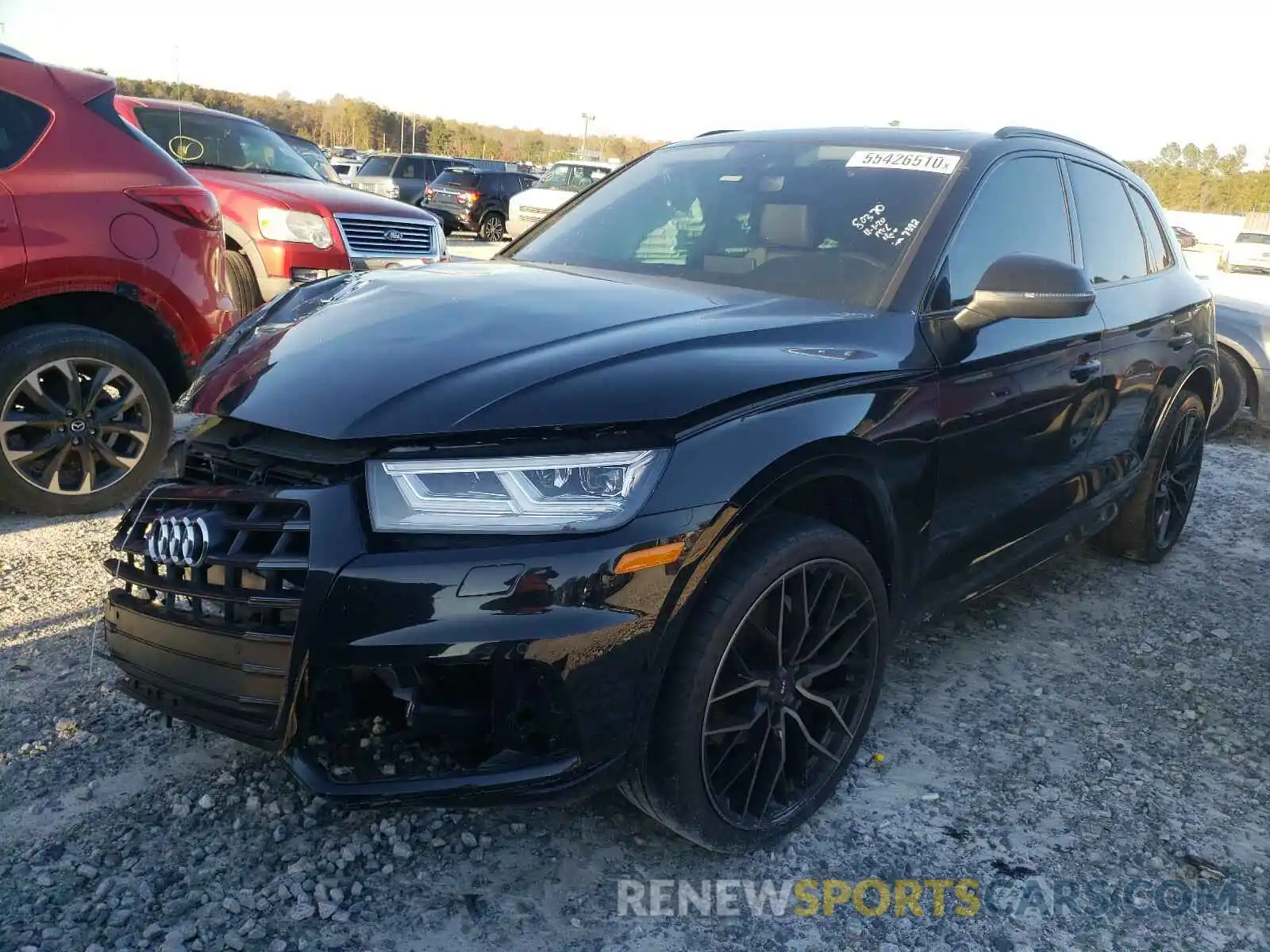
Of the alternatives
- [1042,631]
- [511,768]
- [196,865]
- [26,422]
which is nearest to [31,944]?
[196,865]

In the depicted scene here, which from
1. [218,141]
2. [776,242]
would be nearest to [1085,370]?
[776,242]

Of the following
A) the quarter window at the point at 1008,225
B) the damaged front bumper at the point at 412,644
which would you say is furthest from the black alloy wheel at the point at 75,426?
the quarter window at the point at 1008,225

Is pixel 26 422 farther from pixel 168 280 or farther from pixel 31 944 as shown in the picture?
pixel 31 944

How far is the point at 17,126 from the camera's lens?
3.97 m

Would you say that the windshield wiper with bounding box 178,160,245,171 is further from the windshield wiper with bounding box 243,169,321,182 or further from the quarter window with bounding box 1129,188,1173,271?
the quarter window with bounding box 1129,188,1173,271

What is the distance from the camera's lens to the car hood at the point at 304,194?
6840 mm

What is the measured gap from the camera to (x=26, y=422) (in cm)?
397

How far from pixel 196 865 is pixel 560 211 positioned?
8.24 ft

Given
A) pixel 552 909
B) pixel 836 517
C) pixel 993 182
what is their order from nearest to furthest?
pixel 552 909 < pixel 836 517 < pixel 993 182

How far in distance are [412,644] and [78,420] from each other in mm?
2952

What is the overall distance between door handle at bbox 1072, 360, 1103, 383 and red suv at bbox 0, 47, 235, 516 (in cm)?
350

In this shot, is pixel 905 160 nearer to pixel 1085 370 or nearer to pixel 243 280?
pixel 1085 370

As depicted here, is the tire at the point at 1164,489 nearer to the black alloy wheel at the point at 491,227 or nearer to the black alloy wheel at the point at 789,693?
the black alloy wheel at the point at 789,693

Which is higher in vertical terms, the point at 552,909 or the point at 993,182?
the point at 993,182
